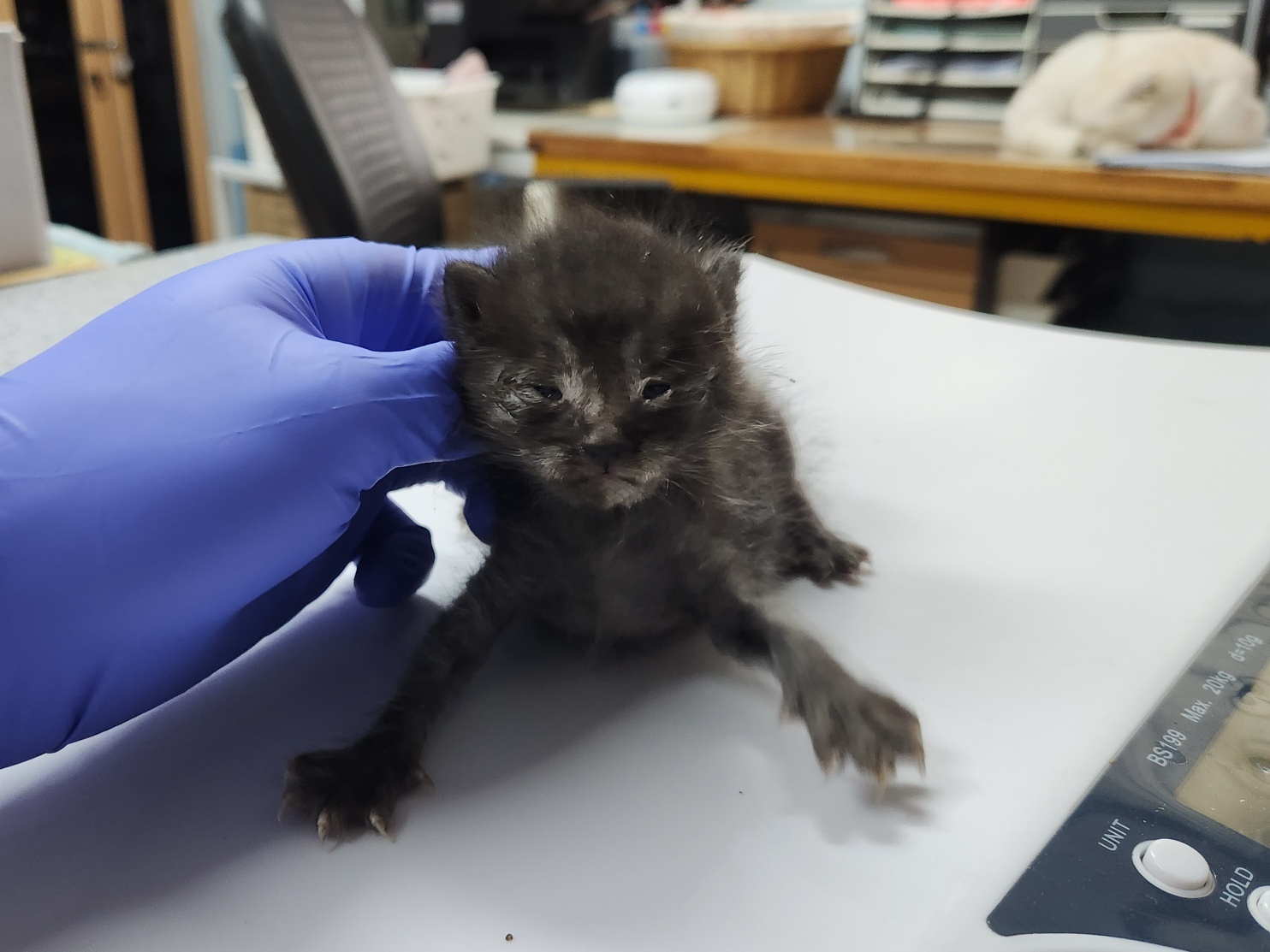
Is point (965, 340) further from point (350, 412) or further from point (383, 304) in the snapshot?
point (350, 412)

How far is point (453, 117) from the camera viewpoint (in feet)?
7.97

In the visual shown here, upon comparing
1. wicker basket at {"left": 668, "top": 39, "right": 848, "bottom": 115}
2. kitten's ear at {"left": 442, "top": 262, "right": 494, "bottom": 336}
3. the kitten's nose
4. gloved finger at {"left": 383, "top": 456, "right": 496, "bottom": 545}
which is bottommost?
gloved finger at {"left": 383, "top": 456, "right": 496, "bottom": 545}

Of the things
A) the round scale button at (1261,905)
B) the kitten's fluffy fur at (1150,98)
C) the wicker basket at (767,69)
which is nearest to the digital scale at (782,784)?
the round scale button at (1261,905)

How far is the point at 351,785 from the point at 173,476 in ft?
0.67

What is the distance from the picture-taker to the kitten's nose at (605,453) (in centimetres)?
60

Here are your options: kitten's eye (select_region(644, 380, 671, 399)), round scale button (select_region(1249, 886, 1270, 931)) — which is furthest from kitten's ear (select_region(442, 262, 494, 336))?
round scale button (select_region(1249, 886, 1270, 931))

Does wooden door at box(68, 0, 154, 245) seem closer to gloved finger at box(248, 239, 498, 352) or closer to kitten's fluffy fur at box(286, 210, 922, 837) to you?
gloved finger at box(248, 239, 498, 352)

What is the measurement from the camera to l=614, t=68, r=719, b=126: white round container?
2420 mm

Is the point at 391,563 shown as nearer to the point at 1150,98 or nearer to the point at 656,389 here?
the point at 656,389

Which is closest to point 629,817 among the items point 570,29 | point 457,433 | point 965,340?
point 457,433

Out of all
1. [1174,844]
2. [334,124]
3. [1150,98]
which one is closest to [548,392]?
[1174,844]

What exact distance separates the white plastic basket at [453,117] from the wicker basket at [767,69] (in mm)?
559

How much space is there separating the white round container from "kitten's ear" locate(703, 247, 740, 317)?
1.84 metres

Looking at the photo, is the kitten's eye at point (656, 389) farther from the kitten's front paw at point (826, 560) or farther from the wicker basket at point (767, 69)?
the wicker basket at point (767, 69)
